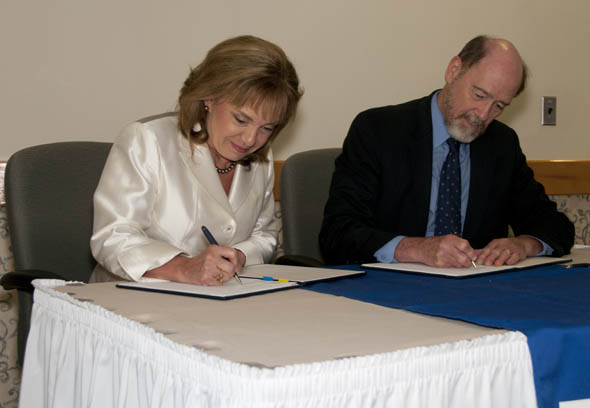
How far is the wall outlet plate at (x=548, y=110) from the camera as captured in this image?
3.82m

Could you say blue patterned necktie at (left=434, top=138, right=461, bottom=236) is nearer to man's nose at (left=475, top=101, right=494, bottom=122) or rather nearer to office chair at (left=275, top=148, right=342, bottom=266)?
man's nose at (left=475, top=101, right=494, bottom=122)

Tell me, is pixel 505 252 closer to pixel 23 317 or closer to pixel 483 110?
pixel 483 110

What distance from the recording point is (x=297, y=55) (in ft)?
10.2

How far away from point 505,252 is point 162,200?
0.95 metres

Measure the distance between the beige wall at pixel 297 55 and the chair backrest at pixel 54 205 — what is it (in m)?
0.43

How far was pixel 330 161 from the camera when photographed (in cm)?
278

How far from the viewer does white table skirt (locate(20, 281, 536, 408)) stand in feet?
2.86

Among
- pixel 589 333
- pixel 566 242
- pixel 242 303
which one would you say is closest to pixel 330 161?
pixel 566 242

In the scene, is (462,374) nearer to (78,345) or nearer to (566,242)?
(78,345)

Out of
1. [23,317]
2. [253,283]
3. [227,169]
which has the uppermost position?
[227,169]

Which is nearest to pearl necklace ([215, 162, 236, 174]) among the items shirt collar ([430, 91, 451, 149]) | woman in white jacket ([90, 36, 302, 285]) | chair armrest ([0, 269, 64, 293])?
woman in white jacket ([90, 36, 302, 285])

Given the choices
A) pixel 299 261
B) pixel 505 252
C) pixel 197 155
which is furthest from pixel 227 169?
pixel 505 252

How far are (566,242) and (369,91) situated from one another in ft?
4.50

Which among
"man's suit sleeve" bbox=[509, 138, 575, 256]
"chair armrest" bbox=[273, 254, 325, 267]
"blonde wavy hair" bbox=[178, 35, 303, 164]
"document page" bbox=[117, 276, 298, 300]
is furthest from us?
"man's suit sleeve" bbox=[509, 138, 575, 256]
